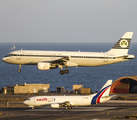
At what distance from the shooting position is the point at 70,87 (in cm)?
14775

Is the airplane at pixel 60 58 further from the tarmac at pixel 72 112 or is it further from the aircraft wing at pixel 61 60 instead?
the tarmac at pixel 72 112

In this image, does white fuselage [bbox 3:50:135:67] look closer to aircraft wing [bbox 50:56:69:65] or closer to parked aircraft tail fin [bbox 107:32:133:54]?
aircraft wing [bbox 50:56:69:65]

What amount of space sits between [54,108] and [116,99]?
2113 centimetres

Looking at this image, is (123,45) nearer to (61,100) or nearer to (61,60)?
(61,60)

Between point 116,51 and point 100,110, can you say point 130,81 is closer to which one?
point 116,51

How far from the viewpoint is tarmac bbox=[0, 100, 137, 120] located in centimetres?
6326

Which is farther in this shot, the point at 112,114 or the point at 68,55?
the point at 68,55

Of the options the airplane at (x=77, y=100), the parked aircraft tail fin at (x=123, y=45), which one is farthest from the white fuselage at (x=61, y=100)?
the parked aircraft tail fin at (x=123, y=45)

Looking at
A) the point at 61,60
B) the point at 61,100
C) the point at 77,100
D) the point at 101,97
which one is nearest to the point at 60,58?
the point at 61,60

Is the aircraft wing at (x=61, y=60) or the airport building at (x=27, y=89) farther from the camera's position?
the airport building at (x=27, y=89)

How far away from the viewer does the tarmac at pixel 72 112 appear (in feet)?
208

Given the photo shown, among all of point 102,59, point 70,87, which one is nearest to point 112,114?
point 102,59

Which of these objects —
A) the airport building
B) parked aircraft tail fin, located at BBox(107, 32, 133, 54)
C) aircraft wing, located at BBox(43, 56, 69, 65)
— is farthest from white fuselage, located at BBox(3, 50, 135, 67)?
the airport building

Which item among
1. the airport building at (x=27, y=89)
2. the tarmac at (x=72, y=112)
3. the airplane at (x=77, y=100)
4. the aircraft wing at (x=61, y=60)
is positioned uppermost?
the aircraft wing at (x=61, y=60)
